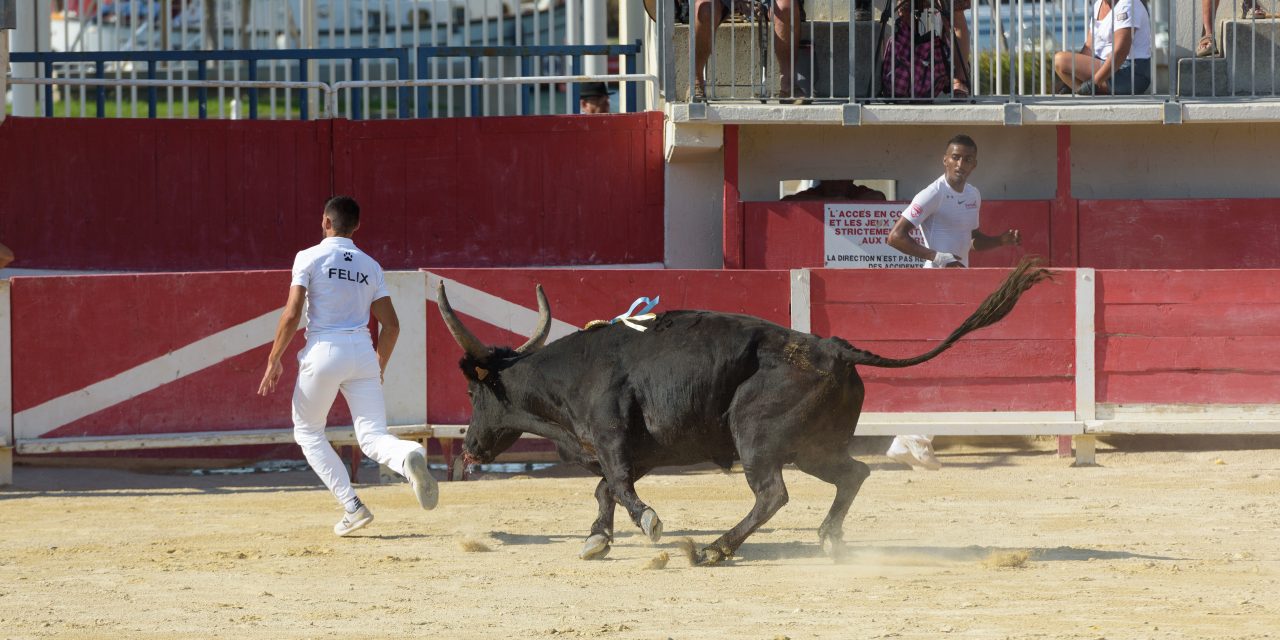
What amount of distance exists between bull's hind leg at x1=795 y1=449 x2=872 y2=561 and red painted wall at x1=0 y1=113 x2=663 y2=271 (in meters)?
5.73

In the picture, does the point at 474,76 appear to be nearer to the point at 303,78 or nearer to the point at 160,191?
the point at 303,78

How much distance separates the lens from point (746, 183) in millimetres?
12758

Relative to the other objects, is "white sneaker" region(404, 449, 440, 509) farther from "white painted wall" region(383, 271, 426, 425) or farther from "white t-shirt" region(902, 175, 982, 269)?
"white t-shirt" region(902, 175, 982, 269)

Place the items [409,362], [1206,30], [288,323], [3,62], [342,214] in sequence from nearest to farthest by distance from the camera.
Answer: [288,323], [342,214], [409,362], [3,62], [1206,30]

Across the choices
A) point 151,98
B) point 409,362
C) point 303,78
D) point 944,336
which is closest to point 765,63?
point 944,336

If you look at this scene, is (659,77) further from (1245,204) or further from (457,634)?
(457,634)

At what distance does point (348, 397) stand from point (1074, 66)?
6439 millimetres

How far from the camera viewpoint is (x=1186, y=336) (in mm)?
10516

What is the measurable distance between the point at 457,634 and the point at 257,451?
575cm

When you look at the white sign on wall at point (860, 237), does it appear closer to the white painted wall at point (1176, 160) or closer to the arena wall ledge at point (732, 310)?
the white painted wall at point (1176, 160)

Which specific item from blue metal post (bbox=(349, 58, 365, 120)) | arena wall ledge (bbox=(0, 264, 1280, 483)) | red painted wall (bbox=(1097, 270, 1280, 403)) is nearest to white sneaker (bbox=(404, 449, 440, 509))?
arena wall ledge (bbox=(0, 264, 1280, 483))

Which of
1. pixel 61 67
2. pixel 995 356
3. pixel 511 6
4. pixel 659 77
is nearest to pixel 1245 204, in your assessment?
pixel 995 356

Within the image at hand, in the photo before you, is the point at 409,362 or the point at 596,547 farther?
the point at 409,362

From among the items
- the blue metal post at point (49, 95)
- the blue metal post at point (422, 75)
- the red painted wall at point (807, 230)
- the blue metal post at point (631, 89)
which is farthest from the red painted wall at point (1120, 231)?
the blue metal post at point (49, 95)
